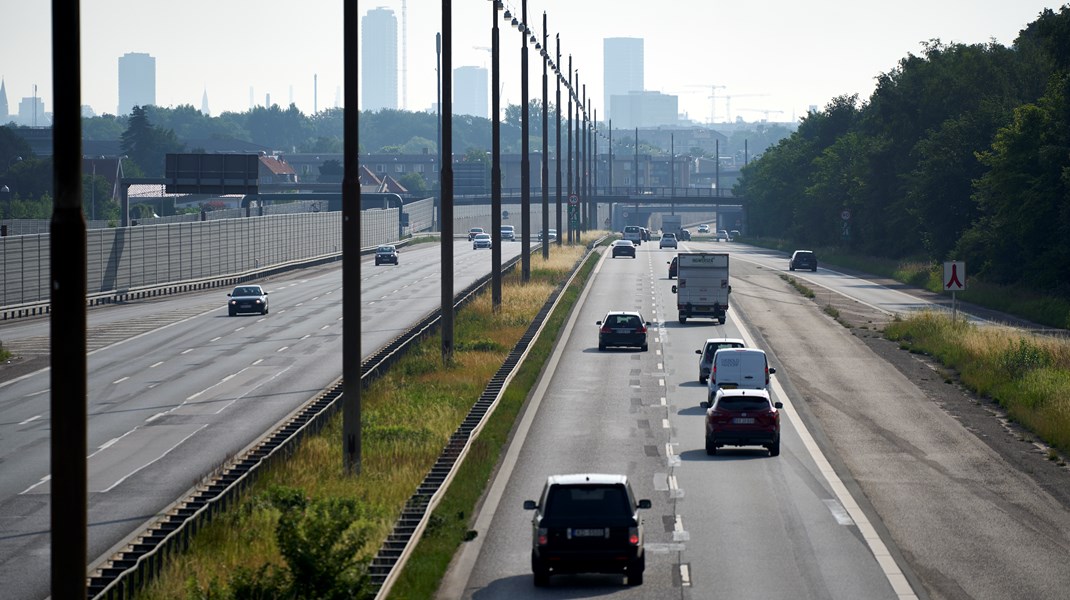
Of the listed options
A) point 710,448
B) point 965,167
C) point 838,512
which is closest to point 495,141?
point 710,448

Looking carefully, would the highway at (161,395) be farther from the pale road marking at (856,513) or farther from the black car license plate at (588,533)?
the pale road marking at (856,513)

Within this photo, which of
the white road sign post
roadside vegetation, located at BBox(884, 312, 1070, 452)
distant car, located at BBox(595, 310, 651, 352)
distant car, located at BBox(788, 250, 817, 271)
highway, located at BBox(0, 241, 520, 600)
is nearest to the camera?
highway, located at BBox(0, 241, 520, 600)

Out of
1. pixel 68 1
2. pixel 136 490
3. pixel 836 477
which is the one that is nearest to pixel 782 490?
pixel 836 477

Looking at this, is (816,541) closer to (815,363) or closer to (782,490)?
(782,490)

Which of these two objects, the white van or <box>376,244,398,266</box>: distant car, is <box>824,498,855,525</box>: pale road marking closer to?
the white van

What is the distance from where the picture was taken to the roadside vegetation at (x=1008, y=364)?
125 ft

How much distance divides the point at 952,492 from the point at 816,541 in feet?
20.5

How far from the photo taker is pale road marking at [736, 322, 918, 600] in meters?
21.3

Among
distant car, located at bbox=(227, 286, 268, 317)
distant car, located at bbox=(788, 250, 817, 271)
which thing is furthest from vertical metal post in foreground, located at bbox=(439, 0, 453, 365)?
distant car, located at bbox=(788, 250, 817, 271)

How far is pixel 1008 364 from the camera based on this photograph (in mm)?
46438

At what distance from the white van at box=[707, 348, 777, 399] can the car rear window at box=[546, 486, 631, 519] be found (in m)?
20.3

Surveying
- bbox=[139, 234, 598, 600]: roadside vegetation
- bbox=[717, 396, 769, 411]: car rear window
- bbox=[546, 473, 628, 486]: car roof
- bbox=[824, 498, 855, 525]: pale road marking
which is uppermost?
bbox=[546, 473, 628, 486]: car roof

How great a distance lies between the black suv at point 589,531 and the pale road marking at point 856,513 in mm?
3727

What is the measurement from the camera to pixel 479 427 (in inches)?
1384
